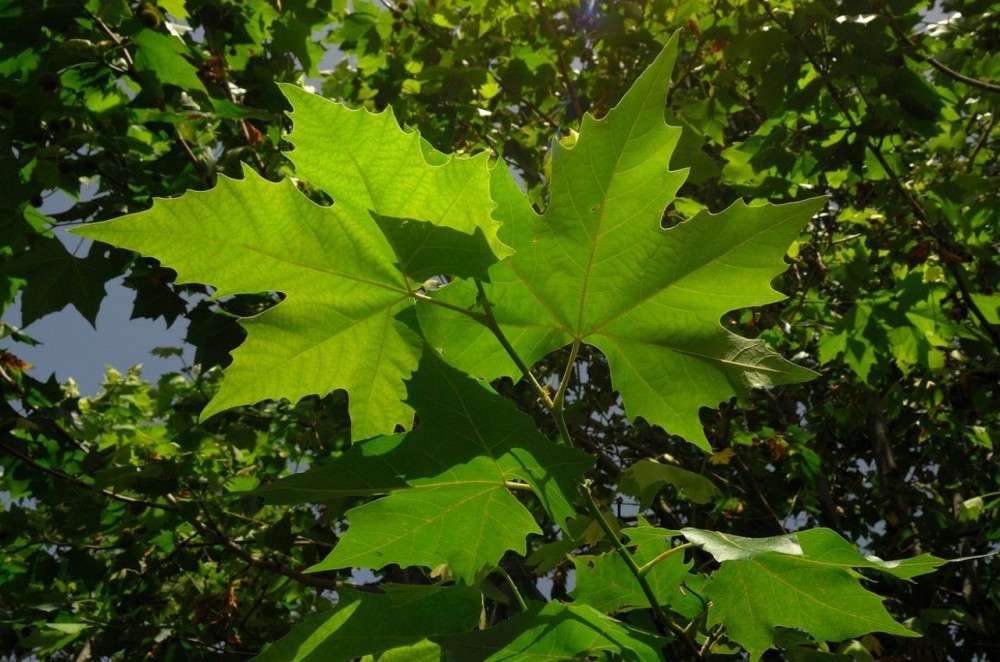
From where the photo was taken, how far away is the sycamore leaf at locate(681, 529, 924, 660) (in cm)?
94

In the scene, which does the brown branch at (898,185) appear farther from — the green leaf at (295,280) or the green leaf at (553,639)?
the green leaf at (553,639)

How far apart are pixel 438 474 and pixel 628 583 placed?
54cm

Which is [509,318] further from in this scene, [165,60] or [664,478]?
[165,60]

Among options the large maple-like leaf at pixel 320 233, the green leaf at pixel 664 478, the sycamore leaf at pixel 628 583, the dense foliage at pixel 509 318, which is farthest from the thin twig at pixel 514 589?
the green leaf at pixel 664 478

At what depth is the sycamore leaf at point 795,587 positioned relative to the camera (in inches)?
37.2

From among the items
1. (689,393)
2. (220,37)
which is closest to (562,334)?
(689,393)

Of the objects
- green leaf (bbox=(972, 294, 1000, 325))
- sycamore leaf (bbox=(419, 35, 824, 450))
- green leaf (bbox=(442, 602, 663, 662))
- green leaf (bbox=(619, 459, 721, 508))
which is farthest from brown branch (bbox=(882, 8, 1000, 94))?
green leaf (bbox=(442, 602, 663, 662))

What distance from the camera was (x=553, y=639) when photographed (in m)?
0.91

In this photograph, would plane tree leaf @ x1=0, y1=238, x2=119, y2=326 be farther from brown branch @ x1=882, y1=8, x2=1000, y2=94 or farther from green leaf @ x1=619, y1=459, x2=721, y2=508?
brown branch @ x1=882, y1=8, x2=1000, y2=94

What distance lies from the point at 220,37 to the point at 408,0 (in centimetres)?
179

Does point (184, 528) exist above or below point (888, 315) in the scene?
below

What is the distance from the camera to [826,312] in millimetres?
4672

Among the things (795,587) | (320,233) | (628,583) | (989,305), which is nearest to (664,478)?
(628,583)

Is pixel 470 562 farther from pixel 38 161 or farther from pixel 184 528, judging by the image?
pixel 184 528
